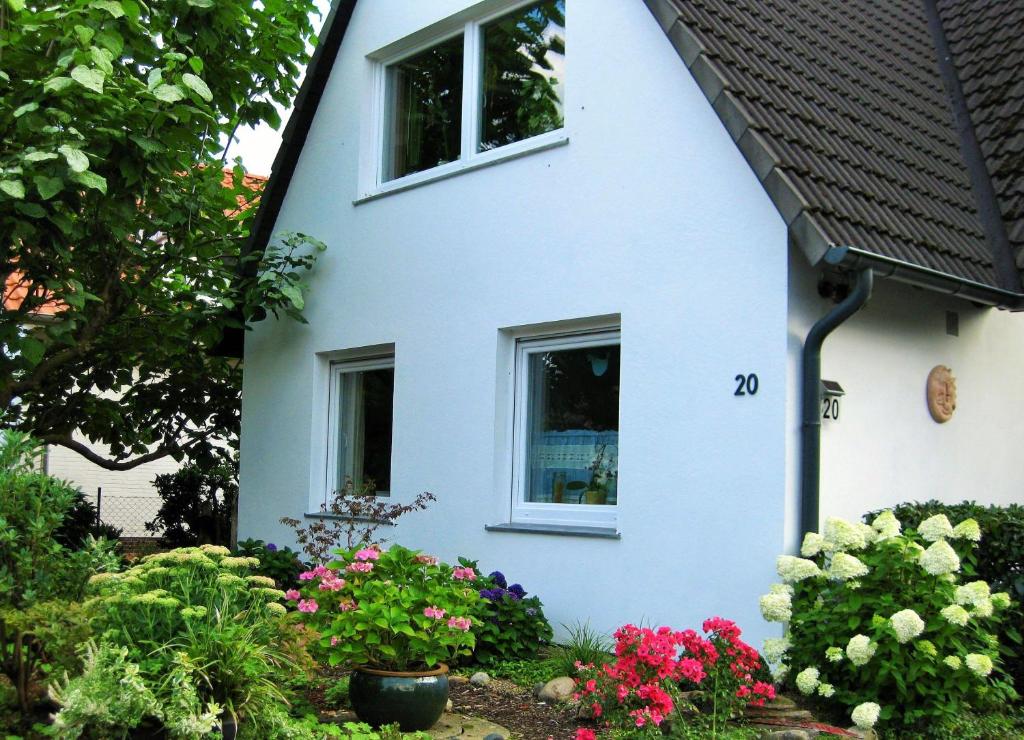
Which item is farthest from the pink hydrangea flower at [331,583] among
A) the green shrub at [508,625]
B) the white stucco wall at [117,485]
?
the white stucco wall at [117,485]

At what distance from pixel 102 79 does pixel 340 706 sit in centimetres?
387

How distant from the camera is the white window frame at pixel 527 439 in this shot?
6992 mm

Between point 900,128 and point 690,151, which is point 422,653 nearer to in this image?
point 690,151

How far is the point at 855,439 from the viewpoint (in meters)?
6.12

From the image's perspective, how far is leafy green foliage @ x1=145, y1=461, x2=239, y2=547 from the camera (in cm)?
1372

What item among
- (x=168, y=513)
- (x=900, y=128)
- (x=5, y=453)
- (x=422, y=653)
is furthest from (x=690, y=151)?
Result: (x=168, y=513)

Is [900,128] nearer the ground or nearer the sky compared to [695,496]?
nearer the sky

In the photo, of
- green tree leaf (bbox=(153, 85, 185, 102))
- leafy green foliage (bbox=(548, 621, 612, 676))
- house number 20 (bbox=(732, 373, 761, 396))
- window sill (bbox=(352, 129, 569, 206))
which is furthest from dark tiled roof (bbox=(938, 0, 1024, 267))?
green tree leaf (bbox=(153, 85, 185, 102))

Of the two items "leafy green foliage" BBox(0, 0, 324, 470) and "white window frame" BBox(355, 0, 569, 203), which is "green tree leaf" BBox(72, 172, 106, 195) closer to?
"leafy green foliage" BBox(0, 0, 324, 470)

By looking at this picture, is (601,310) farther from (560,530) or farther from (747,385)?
(560,530)

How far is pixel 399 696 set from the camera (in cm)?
480

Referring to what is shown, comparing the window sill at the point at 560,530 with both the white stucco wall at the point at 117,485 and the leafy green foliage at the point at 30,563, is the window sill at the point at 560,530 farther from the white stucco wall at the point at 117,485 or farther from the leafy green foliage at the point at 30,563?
the white stucco wall at the point at 117,485

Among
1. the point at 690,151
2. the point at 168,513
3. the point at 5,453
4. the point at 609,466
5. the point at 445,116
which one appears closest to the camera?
the point at 5,453

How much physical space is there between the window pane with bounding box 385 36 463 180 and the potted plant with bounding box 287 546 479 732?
4.29 meters
